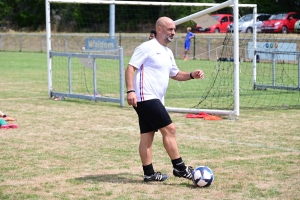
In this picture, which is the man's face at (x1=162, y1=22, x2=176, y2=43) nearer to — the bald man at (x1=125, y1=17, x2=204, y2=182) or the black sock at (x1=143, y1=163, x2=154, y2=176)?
the bald man at (x1=125, y1=17, x2=204, y2=182)

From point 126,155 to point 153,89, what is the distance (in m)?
2.04

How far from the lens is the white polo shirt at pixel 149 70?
751cm

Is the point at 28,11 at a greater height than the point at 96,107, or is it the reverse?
the point at 28,11

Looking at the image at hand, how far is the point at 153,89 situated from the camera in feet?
24.8

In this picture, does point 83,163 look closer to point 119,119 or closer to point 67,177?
point 67,177

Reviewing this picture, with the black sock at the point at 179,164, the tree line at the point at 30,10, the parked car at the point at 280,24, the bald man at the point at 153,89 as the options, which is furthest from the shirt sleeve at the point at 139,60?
the tree line at the point at 30,10

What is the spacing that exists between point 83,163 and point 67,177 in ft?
2.95

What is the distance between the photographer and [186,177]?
24.8 feet

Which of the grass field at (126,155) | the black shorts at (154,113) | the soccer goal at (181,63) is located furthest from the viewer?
the soccer goal at (181,63)

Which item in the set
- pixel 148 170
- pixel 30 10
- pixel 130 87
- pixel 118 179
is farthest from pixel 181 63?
pixel 30 10

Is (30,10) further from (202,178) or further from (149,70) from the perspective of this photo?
(202,178)

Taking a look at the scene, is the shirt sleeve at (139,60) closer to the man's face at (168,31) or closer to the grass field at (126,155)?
the man's face at (168,31)

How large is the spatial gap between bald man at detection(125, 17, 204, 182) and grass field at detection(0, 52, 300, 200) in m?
0.31

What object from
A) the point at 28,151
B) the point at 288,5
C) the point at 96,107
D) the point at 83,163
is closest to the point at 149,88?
the point at 83,163
